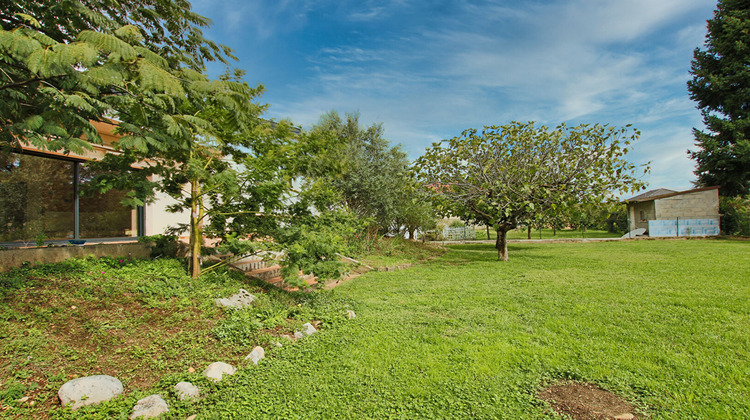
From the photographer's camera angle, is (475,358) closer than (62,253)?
Yes

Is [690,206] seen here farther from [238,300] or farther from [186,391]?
[186,391]

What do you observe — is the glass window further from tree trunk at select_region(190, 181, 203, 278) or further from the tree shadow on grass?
the tree shadow on grass

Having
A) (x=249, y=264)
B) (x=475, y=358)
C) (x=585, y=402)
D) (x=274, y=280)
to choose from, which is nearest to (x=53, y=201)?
→ (x=249, y=264)

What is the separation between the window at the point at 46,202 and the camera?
6.92 m

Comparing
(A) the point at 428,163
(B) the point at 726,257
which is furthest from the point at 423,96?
(B) the point at 726,257

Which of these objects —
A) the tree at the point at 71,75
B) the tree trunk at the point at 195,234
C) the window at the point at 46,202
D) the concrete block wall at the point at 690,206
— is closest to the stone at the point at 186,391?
the tree at the point at 71,75

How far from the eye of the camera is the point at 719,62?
19062 millimetres

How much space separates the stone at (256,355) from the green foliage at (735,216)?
1076 inches

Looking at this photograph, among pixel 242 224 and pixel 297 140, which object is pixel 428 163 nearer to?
pixel 297 140

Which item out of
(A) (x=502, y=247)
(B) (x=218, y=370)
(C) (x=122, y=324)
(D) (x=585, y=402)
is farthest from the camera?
(A) (x=502, y=247)

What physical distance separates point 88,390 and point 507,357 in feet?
11.7

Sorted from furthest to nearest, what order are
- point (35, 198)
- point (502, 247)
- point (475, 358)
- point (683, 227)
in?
point (683, 227), point (502, 247), point (35, 198), point (475, 358)

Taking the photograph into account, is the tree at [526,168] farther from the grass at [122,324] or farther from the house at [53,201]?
the house at [53,201]

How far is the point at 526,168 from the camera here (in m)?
8.86
